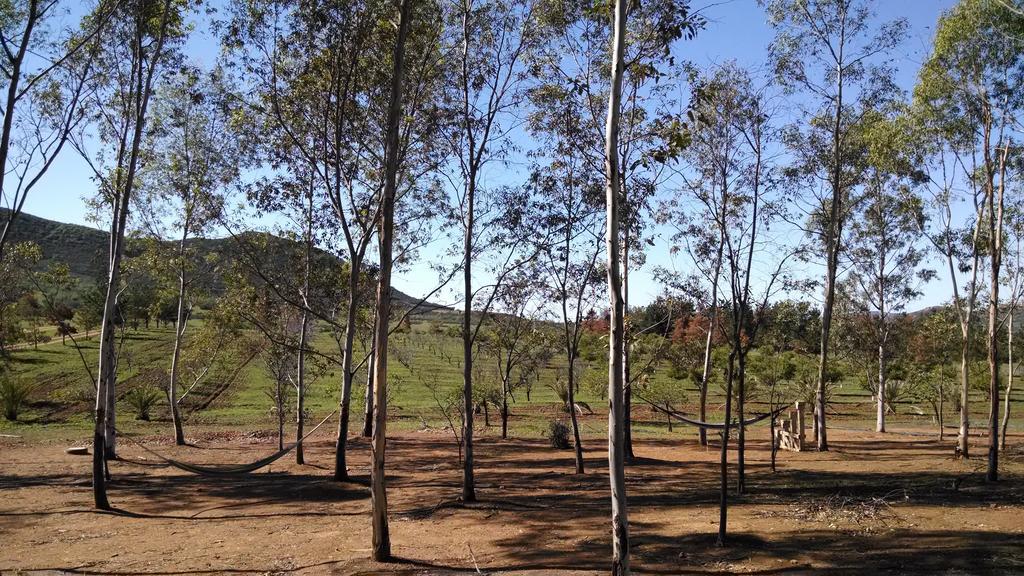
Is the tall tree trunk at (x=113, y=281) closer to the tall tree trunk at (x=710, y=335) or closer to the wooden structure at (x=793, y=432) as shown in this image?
the tall tree trunk at (x=710, y=335)

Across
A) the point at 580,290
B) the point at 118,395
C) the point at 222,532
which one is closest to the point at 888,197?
the point at 580,290

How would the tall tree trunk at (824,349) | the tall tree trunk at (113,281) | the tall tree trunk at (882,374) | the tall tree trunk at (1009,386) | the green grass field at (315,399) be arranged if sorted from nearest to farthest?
the tall tree trunk at (113,281), the tall tree trunk at (1009,386), the tall tree trunk at (824,349), the tall tree trunk at (882,374), the green grass field at (315,399)

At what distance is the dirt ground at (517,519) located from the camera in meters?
8.56

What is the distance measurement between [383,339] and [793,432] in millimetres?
18137

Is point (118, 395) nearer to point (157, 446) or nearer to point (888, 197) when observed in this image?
point (157, 446)

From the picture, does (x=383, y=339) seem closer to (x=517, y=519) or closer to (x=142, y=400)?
(x=517, y=519)

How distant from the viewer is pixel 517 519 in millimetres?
11477

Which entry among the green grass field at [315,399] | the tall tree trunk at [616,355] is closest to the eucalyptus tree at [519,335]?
the green grass field at [315,399]

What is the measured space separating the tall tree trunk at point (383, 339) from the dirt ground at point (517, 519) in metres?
0.46

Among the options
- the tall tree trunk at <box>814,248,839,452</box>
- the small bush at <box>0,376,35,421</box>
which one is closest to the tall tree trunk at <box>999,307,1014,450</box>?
the tall tree trunk at <box>814,248,839,452</box>

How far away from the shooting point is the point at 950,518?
33.6ft

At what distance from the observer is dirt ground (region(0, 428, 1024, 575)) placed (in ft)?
28.1

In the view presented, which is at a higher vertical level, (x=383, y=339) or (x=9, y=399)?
(x=383, y=339)

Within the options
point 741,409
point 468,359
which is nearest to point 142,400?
point 468,359
